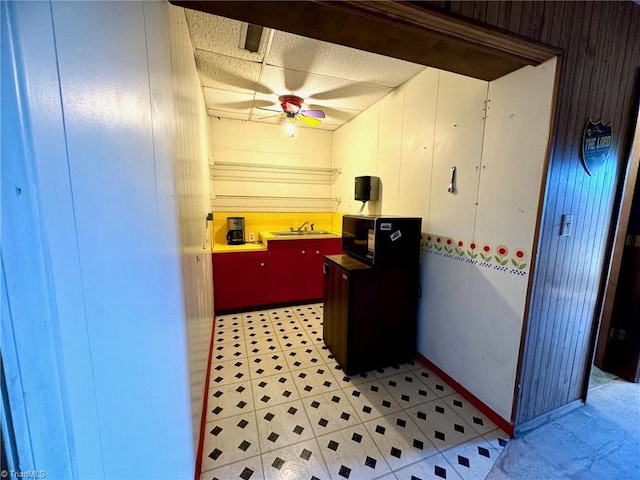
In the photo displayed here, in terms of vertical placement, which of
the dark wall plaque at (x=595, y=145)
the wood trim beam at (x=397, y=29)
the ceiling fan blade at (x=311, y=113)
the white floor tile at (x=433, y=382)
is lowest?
the white floor tile at (x=433, y=382)

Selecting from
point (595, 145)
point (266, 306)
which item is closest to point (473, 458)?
point (595, 145)

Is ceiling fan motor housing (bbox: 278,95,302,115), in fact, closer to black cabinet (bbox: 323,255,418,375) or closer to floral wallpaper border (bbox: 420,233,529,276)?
black cabinet (bbox: 323,255,418,375)

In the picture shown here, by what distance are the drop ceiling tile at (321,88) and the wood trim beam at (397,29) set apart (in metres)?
1.12

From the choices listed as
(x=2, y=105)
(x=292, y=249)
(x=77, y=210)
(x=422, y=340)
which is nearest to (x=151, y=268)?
(x=77, y=210)

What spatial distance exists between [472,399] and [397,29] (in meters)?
2.43

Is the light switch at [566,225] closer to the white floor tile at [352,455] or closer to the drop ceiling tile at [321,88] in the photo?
the white floor tile at [352,455]

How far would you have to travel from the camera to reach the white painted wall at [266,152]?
3.66 metres

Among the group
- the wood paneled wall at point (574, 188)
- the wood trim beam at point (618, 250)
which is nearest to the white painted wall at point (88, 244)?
the wood paneled wall at point (574, 188)

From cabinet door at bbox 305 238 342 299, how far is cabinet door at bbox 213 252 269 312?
601 mm

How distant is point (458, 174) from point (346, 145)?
6.83 ft

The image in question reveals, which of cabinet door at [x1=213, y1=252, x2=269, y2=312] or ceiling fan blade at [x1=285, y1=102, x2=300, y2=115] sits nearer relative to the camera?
ceiling fan blade at [x1=285, y1=102, x2=300, y2=115]

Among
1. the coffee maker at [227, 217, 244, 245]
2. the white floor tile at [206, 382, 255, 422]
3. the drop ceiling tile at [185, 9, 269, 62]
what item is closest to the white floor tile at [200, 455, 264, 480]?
the white floor tile at [206, 382, 255, 422]

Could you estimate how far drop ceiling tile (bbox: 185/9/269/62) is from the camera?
165cm

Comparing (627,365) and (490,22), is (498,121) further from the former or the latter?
(627,365)
